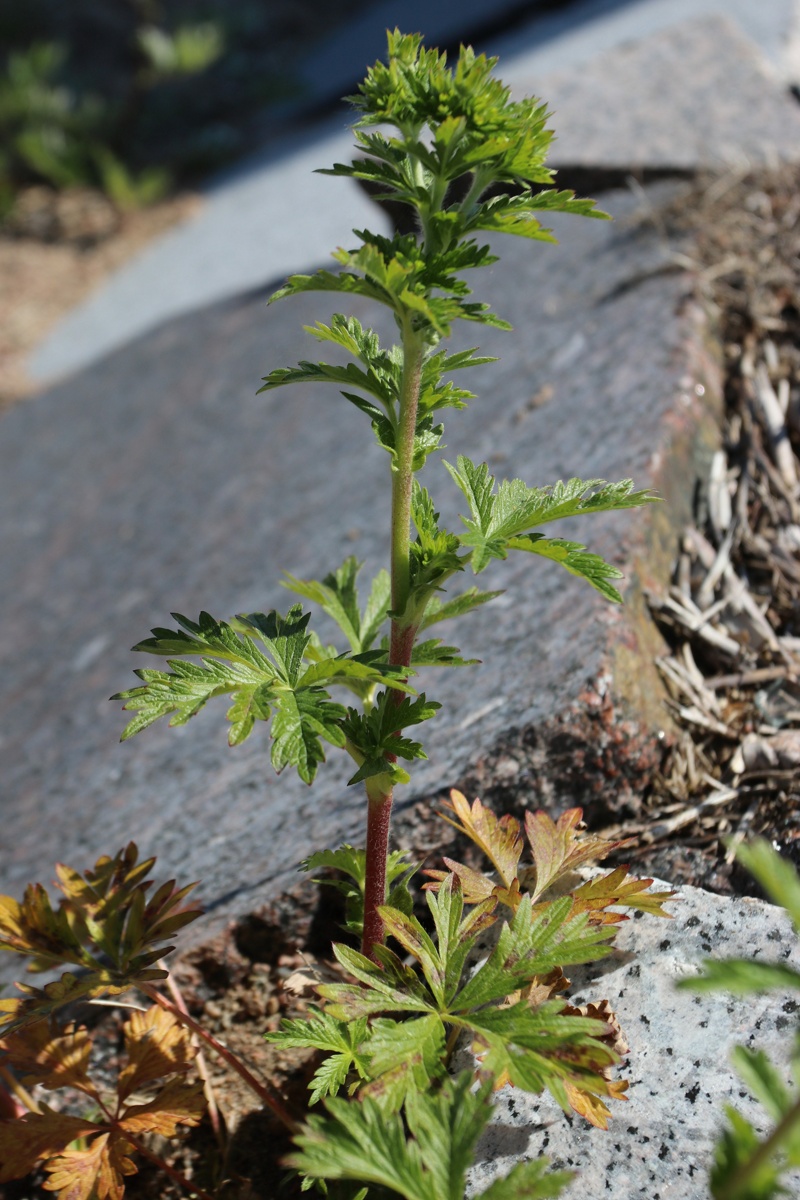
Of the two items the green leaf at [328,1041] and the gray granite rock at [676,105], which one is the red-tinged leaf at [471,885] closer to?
the green leaf at [328,1041]

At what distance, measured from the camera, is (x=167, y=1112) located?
133 centimetres

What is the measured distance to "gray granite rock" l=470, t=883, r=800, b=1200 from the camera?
1177 mm

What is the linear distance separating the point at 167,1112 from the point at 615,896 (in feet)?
2.11

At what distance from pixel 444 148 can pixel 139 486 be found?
9.06ft

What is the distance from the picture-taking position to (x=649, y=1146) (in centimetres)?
119

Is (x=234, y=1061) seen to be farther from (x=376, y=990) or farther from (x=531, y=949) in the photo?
(x=531, y=949)

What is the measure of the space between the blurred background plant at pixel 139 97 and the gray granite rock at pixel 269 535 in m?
3.57

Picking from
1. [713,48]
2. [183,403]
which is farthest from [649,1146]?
[713,48]

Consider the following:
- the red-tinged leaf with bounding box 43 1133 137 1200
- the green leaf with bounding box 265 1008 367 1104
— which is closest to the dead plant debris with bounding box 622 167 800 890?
the green leaf with bounding box 265 1008 367 1104

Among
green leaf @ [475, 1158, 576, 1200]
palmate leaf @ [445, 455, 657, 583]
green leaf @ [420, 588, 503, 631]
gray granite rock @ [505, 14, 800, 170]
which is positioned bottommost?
green leaf @ [475, 1158, 576, 1200]

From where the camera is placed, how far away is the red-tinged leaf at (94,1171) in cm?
125

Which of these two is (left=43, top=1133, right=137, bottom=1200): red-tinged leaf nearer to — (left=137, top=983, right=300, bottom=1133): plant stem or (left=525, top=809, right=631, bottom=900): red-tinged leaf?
(left=137, top=983, right=300, bottom=1133): plant stem

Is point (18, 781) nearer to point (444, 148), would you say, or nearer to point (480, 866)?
point (480, 866)

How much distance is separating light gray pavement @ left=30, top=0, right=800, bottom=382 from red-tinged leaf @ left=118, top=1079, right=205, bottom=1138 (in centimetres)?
308
